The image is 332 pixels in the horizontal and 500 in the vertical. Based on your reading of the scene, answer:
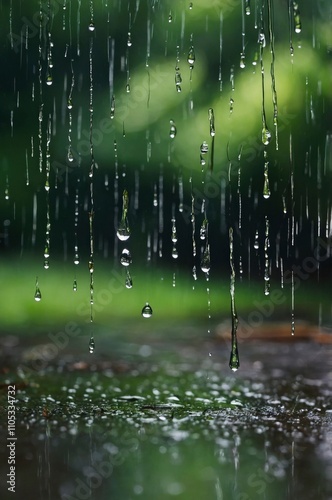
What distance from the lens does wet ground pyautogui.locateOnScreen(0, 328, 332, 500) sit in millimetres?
2127

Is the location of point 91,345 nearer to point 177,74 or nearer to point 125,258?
point 125,258

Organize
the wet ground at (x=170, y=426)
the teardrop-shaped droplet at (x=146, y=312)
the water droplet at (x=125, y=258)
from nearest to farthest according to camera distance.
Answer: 1. the wet ground at (x=170, y=426)
2. the water droplet at (x=125, y=258)
3. the teardrop-shaped droplet at (x=146, y=312)

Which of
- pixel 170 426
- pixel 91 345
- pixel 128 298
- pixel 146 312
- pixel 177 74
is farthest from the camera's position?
pixel 177 74

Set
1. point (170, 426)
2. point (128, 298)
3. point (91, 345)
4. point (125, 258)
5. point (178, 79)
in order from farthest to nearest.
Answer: point (178, 79) → point (128, 298) → point (91, 345) → point (125, 258) → point (170, 426)

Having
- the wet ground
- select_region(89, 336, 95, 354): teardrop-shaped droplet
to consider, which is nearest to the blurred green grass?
select_region(89, 336, 95, 354): teardrop-shaped droplet

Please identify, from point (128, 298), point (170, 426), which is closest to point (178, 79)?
point (128, 298)

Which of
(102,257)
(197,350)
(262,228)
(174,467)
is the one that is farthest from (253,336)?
(102,257)

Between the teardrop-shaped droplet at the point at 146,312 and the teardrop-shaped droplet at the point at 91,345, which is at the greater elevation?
the teardrop-shaped droplet at the point at 91,345

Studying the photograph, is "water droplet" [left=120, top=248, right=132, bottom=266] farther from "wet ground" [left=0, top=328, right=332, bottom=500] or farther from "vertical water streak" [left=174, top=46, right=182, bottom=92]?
"vertical water streak" [left=174, top=46, right=182, bottom=92]

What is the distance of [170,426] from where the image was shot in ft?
9.19

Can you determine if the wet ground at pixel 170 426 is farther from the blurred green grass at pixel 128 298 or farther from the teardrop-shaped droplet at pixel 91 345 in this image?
the blurred green grass at pixel 128 298

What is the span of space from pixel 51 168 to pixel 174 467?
10190 mm

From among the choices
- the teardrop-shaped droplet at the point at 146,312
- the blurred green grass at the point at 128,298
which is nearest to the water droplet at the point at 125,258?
the teardrop-shaped droplet at the point at 146,312

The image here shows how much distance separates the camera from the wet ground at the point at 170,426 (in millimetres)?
2127
